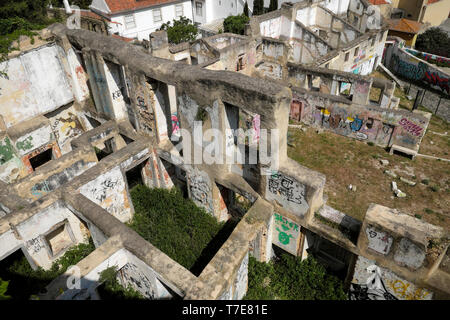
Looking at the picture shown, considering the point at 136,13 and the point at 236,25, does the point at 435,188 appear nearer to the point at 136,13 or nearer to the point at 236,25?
the point at 236,25

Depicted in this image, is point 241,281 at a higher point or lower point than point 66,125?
lower

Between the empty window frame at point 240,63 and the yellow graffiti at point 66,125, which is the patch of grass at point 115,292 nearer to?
the yellow graffiti at point 66,125

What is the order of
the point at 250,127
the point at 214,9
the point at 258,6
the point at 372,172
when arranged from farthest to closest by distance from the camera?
the point at 214,9, the point at 258,6, the point at 250,127, the point at 372,172

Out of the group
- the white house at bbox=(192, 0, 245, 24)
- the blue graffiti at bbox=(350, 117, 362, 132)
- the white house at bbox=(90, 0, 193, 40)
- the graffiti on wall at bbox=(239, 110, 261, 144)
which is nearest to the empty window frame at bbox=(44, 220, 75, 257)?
the graffiti on wall at bbox=(239, 110, 261, 144)

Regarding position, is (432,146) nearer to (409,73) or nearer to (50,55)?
(409,73)

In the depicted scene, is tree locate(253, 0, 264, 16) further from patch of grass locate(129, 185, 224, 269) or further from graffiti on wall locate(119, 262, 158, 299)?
graffiti on wall locate(119, 262, 158, 299)

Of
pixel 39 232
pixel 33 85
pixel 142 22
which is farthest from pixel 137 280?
pixel 142 22
